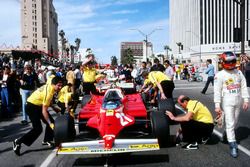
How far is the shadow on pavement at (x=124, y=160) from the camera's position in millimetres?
6919

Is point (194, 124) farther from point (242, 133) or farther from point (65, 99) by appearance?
point (65, 99)

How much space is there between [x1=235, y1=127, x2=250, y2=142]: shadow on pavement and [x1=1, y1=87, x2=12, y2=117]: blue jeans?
811 cm

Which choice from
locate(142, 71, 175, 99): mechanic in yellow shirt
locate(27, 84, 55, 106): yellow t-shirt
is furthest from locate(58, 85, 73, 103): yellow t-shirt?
locate(27, 84, 55, 106): yellow t-shirt

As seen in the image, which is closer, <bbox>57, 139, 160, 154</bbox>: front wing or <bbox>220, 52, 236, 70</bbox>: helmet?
<bbox>57, 139, 160, 154</bbox>: front wing

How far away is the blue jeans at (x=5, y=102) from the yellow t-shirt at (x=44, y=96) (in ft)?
20.7

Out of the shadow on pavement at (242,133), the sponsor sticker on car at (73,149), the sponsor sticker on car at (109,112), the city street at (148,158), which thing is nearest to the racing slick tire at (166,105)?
the shadow on pavement at (242,133)

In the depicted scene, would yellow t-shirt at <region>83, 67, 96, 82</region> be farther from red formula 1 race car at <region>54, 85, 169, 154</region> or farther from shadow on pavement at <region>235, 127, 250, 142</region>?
shadow on pavement at <region>235, 127, 250, 142</region>

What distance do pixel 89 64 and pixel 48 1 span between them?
153682 mm

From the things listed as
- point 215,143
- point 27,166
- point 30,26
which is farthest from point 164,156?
point 30,26

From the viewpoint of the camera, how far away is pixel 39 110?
327 inches

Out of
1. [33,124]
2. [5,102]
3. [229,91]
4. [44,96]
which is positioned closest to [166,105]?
[229,91]

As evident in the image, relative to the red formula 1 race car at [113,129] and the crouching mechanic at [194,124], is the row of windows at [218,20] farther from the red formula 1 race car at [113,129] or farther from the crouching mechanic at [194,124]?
the crouching mechanic at [194,124]

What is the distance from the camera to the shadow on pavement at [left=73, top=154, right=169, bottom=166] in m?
6.92

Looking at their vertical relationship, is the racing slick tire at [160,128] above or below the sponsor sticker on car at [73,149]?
above
